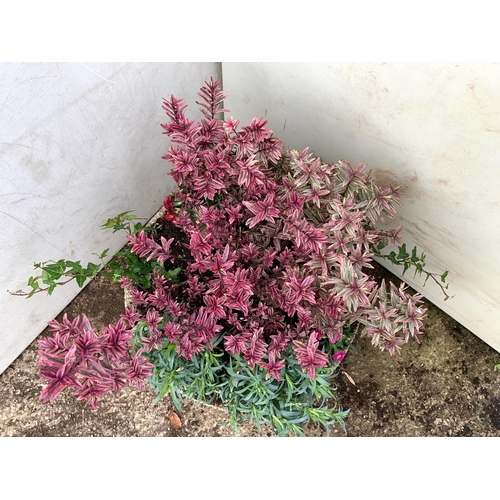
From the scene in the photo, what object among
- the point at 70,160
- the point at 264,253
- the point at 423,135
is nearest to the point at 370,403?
the point at 264,253

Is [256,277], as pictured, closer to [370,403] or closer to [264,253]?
[264,253]

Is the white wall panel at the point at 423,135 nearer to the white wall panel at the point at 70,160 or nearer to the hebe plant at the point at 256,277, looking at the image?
the hebe plant at the point at 256,277

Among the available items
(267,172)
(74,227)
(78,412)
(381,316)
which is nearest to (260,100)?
(267,172)

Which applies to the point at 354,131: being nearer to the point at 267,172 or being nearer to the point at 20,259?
the point at 267,172

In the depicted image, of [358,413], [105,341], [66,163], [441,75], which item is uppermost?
[441,75]

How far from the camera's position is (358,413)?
2121 millimetres

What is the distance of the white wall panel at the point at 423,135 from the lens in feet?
4.63

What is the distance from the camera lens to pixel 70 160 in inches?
67.5

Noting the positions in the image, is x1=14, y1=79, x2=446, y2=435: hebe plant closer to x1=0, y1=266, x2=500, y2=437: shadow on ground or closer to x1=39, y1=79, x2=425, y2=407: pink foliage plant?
x1=39, y1=79, x2=425, y2=407: pink foliage plant

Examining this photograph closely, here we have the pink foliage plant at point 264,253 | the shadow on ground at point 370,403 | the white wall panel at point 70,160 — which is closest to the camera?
the pink foliage plant at point 264,253

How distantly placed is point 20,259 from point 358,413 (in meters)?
1.61

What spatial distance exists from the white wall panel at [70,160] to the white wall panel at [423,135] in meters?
0.44

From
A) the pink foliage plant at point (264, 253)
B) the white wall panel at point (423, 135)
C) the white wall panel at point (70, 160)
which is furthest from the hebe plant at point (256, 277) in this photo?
the white wall panel at point (70, 160)

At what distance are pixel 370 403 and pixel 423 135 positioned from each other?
1244 millimetres
